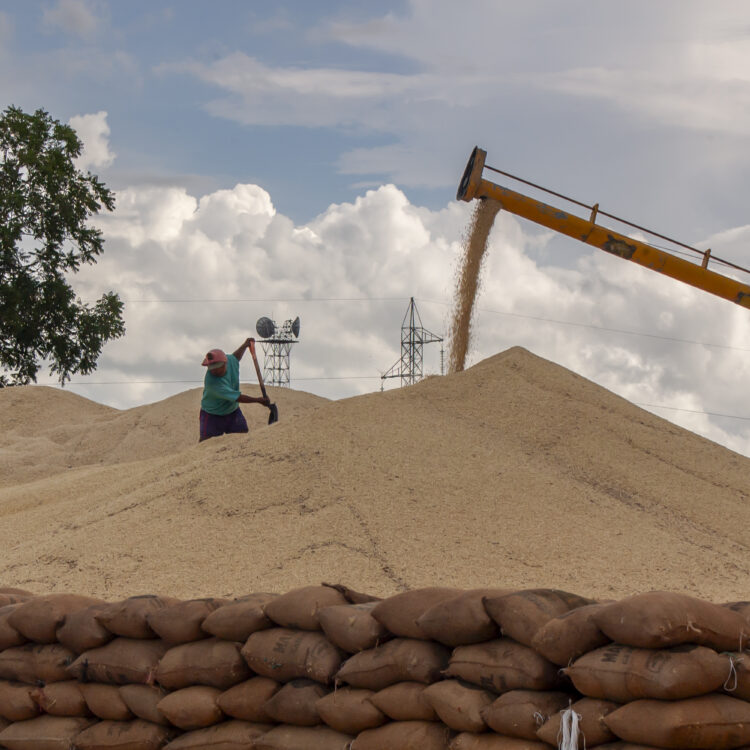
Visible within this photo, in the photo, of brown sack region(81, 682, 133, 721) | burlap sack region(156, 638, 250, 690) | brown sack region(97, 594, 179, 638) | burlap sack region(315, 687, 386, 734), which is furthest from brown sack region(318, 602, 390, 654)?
brown sack region(81, 682, 133, 721)

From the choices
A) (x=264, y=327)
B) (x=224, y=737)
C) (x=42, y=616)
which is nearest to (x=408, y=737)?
(x=224, y=737)

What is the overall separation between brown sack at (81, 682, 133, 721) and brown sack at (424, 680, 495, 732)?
4.41 ft

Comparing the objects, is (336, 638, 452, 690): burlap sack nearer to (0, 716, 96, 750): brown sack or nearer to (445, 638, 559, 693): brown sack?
(445, 638, 559, 693): brown sack

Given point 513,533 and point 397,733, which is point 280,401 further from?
point 397,733

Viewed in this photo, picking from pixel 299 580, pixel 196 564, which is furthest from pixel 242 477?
pixel 299 580

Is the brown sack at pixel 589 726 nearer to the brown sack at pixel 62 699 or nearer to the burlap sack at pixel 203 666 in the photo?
the burlap sack at pixel 203 666

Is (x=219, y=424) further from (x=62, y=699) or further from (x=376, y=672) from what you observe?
(x=376, y=672)

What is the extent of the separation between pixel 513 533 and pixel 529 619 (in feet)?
11.2

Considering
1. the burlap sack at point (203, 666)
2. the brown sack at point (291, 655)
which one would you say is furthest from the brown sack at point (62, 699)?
the brown sack at point (291, 655)

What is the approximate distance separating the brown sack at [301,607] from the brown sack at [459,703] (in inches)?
21.5

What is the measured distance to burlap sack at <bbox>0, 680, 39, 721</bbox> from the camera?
12.2 ft

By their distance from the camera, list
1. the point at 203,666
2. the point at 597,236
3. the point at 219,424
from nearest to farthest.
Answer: the point at 203,666 < the point at 597,236 < the point at 219,424

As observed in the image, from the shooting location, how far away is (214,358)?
28.4ft

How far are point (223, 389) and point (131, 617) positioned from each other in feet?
17.6
